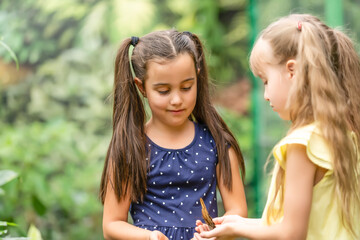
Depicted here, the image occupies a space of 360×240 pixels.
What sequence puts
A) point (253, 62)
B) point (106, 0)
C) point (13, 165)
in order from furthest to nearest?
point (106, 0), point (13, 165), point (253, 62)

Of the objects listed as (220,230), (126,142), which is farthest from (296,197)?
(126,142)

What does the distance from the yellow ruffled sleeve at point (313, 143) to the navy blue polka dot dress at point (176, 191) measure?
22.7 inches

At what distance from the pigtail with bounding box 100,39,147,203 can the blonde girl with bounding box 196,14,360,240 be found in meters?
0.49

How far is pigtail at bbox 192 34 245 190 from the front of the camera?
260 centimetres

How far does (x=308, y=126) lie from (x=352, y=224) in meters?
0.36

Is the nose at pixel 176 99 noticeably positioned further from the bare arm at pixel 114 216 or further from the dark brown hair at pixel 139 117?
the bare arm at pixel 114 216

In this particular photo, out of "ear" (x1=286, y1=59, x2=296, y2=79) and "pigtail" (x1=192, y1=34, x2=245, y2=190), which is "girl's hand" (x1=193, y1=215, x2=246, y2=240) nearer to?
"pigtail" (x1=192, y1=34, x2=245, y2=190)

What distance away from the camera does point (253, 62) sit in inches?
87.4

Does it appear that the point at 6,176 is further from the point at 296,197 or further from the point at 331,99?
the point at 331,99

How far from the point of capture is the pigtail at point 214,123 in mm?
2598

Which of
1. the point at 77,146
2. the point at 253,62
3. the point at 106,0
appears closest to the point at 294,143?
the point at 253,62

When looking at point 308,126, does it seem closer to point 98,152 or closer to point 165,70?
point 165,70

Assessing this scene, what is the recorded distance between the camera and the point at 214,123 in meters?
2.70

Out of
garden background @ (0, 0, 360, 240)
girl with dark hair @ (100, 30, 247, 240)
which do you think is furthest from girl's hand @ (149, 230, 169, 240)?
garden background @ (0, 0, 360, 240)
